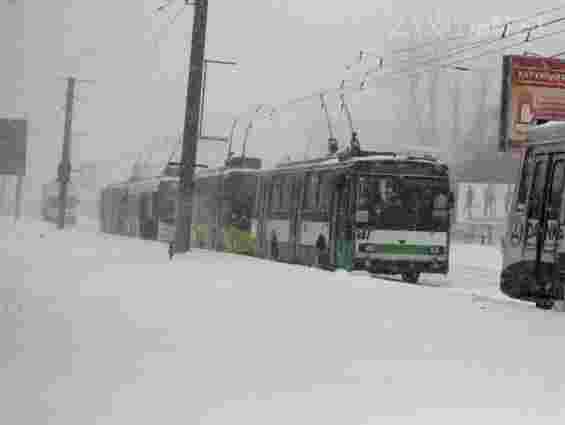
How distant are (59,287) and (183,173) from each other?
11335 mm

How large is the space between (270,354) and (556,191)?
25.0 ft

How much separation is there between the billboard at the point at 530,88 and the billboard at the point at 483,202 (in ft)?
51.8

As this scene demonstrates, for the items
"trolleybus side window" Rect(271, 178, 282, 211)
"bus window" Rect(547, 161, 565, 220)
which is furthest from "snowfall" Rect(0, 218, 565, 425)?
→ "trolleybus side window" Rect(271, 178, 282, 211)

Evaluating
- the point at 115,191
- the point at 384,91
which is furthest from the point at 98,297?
the point at 384,91

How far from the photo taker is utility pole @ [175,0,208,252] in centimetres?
2580

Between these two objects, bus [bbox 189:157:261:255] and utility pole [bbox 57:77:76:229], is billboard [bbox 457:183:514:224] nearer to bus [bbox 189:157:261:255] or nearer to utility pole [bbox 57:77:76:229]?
utility pole [bbox 57:77:76:229]

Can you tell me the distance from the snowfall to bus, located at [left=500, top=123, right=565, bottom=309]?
3.79 ft

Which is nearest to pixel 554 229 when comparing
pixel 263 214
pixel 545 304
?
pixel 545 304

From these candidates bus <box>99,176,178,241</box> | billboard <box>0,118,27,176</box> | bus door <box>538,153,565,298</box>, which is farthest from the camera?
bus <box>99,176,178,241</box>

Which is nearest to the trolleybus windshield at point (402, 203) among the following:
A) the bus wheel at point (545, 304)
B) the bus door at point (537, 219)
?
the bus door at point (537, 219)

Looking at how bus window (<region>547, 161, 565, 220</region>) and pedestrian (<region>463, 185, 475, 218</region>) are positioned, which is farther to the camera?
pedestrian (<region>463, 185, 475, 218</region>)

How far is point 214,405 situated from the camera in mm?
6965

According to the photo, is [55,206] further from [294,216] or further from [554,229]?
[554,229]

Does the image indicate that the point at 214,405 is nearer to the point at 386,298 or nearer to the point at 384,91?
the point at 386,298
